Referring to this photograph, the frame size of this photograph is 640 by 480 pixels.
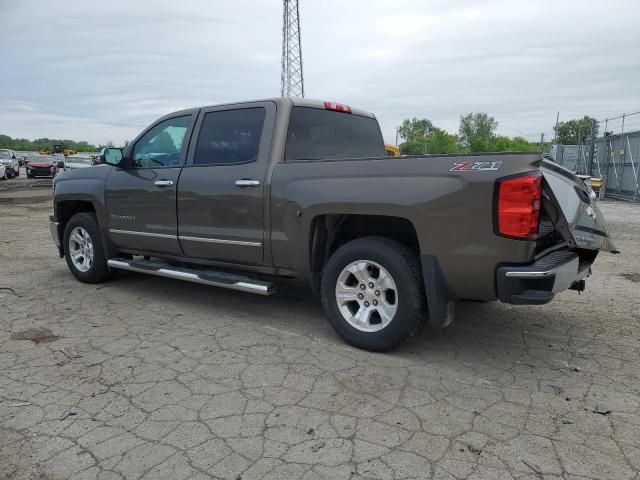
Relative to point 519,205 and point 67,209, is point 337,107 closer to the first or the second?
point 519,205

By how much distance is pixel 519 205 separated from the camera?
309cm

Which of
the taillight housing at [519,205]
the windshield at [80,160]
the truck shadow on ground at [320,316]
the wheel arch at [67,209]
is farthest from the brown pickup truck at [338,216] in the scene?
the windshield at [80,160]

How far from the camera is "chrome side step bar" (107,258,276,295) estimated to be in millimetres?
4285

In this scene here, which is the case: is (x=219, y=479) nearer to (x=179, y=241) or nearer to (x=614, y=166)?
(x=179, y=241)

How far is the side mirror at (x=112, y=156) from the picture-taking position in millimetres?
5336

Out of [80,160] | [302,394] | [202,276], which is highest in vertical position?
[80,160]

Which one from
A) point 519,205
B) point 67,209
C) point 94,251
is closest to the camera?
point 519,205

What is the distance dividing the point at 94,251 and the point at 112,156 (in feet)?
3.86

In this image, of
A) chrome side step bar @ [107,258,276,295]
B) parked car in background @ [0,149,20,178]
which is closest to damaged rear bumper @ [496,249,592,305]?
chrome side step bar @ [107,258,276,295]

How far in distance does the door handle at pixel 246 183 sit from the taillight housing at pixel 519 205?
1.98m

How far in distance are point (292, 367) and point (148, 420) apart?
41.3 inches

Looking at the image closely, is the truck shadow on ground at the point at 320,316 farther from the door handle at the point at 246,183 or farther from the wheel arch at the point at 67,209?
the door handle at the point at 246,183

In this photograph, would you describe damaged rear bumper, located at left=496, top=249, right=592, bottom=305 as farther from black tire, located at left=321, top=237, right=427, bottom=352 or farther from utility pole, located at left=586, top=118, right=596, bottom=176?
utility pole, located at left=586, top=118, right=596, bottom=176

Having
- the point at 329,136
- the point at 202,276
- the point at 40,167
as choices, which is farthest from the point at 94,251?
the point at 40,167
